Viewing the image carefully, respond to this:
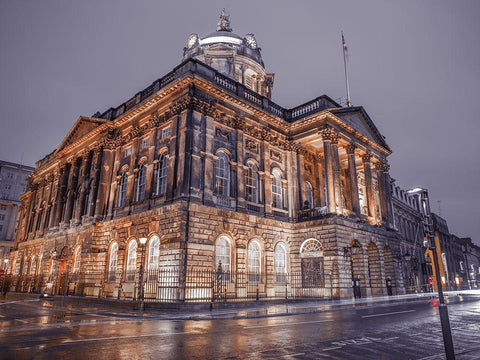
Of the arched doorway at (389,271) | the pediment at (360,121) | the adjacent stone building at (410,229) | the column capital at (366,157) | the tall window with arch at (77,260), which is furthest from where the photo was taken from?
the adjacent stone building at (410,229)

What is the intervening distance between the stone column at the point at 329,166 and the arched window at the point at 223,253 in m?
7.84

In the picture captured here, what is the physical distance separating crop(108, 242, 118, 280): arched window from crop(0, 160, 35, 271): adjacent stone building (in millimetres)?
53183

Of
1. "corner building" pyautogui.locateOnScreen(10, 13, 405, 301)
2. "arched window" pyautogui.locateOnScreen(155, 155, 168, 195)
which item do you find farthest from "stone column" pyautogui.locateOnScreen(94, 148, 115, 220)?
"arched window" pyautogui.locateOnScreen(155, 155, 168, 195)

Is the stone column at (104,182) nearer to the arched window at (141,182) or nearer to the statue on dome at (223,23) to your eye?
the arched window at (141,182)

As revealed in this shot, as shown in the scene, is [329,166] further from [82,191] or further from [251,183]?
[82,191]

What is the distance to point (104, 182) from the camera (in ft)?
84.8

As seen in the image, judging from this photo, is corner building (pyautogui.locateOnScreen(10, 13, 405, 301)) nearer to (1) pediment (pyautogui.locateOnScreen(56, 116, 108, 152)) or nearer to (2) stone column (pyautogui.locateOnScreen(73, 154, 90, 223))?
(2) stone column (pyautogui.locateOnScreen(73, 154, 90, 223))

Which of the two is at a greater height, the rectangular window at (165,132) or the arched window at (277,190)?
the rectangular window at (165,132)

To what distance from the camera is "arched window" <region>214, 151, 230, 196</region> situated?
21.5 m

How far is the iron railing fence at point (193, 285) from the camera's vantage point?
17.1m

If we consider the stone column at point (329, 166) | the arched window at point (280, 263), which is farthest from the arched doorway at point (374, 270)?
the arched window at point (280, 263)

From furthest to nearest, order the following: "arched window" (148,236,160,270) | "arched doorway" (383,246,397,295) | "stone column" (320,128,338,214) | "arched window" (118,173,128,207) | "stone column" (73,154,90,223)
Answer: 1. "stone column" (73,154,90,223)
2. "arched doorway" (383,246,397,295)
3. "arched window" (118,173,128,207)
4. "stone column" (320,128,338,214)
5. "arched window" (148,236,160,270)

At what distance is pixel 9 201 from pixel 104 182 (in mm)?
56479

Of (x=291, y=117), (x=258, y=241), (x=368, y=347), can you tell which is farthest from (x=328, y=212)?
(x=368, y=347)
